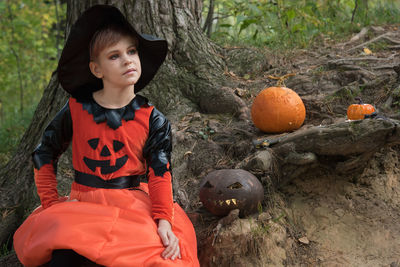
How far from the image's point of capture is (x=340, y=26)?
5.68 m

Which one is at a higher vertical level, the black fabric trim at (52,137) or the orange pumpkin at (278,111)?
the black fabric trim at (52,137)

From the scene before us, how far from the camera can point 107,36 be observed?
2.15m

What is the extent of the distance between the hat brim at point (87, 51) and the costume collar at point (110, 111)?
0.40ft

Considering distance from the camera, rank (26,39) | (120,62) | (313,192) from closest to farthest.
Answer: (120,62) < (313,192) < (26,39)

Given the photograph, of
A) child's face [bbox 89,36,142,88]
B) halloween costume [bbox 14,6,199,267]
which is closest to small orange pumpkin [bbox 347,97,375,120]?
halloween costume [bbox 14,6,199,267]

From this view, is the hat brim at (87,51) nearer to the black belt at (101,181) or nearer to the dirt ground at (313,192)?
the black belt at (101,181)

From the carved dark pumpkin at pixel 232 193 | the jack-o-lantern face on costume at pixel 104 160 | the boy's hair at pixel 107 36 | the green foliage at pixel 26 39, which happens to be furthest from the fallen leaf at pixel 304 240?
the green foliage at pixel 26 39

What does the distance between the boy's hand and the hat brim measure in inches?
39.2

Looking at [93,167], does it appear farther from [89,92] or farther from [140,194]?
[89,92]

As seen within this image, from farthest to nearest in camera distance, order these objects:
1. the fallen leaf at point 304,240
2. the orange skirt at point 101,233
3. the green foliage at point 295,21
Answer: the green foliage at point 295,21, the fallen leaf at point 304,240, the orange skirt at point 101,233

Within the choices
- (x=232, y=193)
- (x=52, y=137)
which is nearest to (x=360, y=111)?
(x=232, y=193)

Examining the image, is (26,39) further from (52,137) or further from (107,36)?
(107,36)

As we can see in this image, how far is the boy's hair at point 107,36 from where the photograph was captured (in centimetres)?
214

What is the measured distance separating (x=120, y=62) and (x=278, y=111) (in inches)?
62.8
